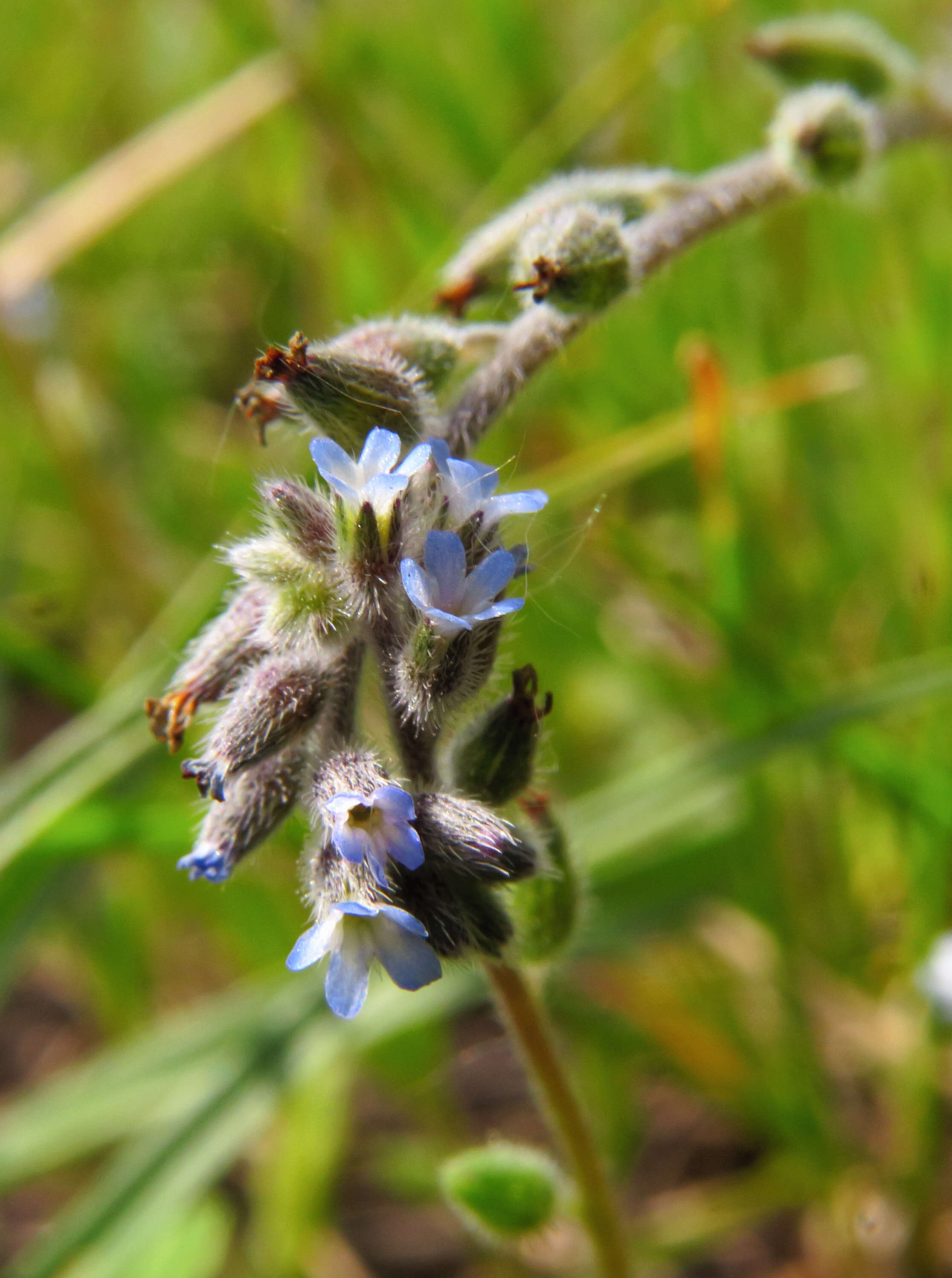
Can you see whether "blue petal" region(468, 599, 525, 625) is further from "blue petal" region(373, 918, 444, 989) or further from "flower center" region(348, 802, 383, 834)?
"blue petal" region(373, 918, 444, 989)

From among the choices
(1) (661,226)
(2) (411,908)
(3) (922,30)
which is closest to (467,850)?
(2) (411,908)

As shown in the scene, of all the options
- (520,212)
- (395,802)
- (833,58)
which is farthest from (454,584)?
Result: (833,58)

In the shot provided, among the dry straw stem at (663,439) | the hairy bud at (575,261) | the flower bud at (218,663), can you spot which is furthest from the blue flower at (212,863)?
the dry straw stem at (663,439)

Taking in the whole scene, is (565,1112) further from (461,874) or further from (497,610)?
(497,610)

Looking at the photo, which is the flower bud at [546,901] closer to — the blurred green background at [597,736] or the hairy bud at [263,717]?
the blurred green background at [597,736]

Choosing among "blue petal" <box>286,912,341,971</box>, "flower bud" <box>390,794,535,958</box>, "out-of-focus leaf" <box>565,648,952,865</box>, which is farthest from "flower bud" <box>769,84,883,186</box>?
"blue petal" <box>286,912,341,971</box>

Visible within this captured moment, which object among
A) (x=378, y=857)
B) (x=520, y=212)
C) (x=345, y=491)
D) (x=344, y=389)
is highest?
(x=520, y=212)

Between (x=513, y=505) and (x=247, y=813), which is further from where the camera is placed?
(x=247, y=813)
